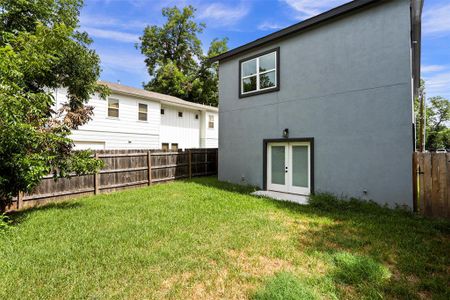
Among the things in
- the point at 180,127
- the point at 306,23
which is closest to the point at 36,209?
the point at 306,23

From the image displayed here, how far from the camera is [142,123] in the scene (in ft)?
53.1

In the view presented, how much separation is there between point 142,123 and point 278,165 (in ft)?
35.4

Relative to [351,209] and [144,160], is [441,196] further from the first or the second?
[144,160]

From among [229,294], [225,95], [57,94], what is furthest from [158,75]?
[229,294]

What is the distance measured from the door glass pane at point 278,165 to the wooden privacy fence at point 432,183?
12.7 ft

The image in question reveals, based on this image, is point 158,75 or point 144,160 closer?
point 144,160

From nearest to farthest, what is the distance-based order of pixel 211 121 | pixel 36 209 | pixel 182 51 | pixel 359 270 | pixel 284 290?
pixel 284 290 < pixel 359 270 < pixel 36 209 < pixel 211 121 < pixel 182 51

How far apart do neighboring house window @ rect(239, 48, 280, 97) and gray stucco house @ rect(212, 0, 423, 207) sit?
0.13 feet

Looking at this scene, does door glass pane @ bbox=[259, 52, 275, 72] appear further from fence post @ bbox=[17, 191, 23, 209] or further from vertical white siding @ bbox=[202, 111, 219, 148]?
vertical white siding @ bbox=[202, 111, 219, 148]

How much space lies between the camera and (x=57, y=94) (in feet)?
40.8

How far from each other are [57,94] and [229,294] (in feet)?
45.4

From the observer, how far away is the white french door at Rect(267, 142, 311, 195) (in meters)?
8.20

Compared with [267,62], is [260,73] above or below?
below

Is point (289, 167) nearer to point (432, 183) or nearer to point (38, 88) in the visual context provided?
point (432, 183)
